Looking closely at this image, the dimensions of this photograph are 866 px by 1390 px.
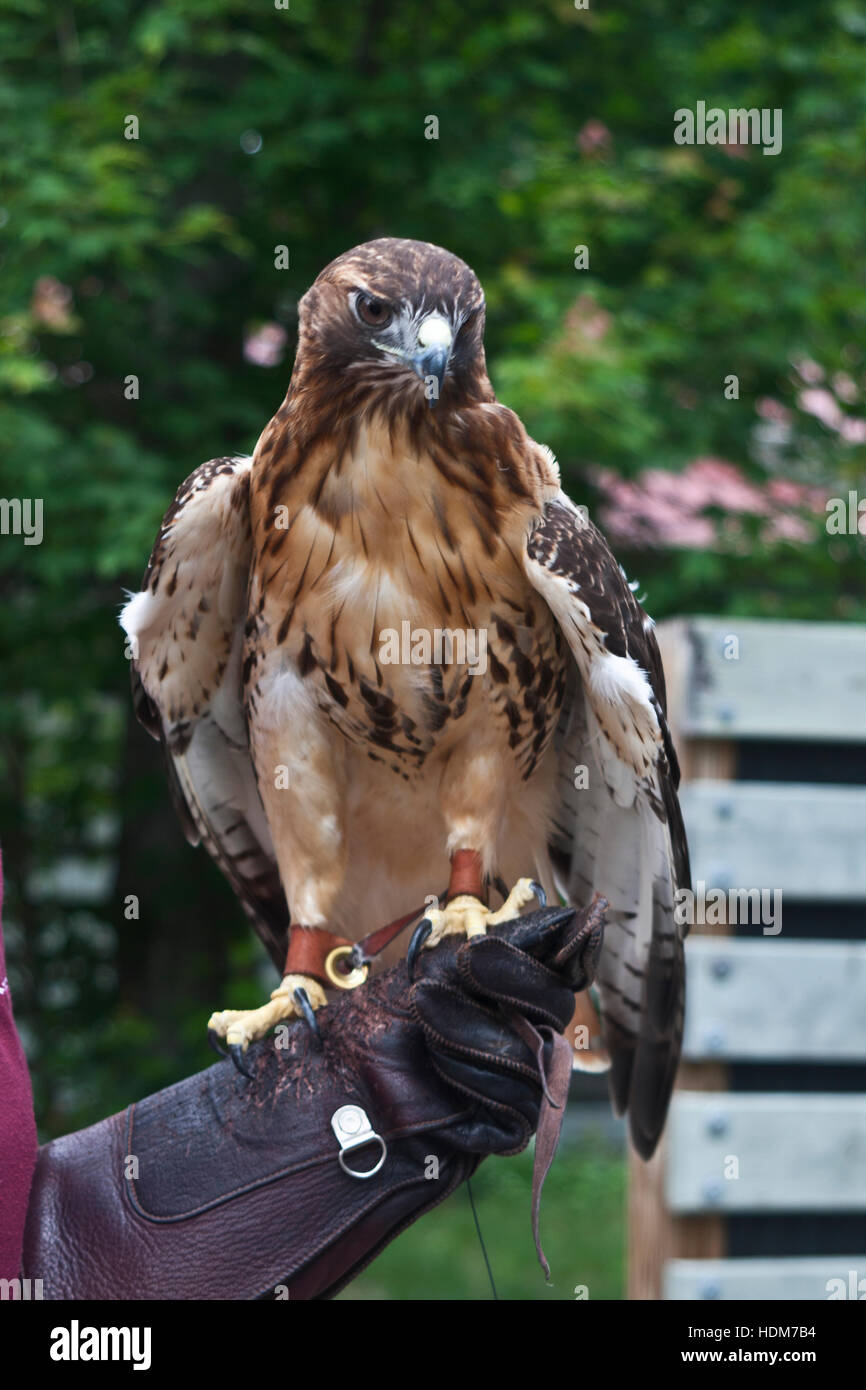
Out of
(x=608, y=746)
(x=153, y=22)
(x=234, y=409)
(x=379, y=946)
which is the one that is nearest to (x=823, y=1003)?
(x=608, y=746)

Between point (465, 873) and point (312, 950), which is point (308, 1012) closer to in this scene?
point (312, 950)

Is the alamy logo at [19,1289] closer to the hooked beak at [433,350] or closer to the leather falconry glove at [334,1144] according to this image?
the leather falconry glove at [334,1144]

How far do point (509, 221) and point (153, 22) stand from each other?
173 cm

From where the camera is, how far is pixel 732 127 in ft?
21.0

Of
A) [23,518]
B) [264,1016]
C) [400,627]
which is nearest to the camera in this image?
[400,627]

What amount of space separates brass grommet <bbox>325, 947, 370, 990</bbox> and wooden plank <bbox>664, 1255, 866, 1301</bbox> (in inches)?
75.9

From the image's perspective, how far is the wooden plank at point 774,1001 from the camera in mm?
4449

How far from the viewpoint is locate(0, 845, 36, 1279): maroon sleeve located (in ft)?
7.73

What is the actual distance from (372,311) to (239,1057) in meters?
1.48

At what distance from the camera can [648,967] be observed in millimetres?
3438

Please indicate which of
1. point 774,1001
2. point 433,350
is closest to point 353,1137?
point 433,350

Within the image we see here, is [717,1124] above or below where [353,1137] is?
below

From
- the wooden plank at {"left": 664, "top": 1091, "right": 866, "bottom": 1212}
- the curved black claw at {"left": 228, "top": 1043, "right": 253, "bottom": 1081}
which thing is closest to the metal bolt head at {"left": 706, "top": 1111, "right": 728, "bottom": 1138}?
the wooden plank at {"left": 664, "top": 1091, "right": 866, "bottom": 1212}

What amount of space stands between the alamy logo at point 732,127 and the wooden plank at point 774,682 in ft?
9.61
